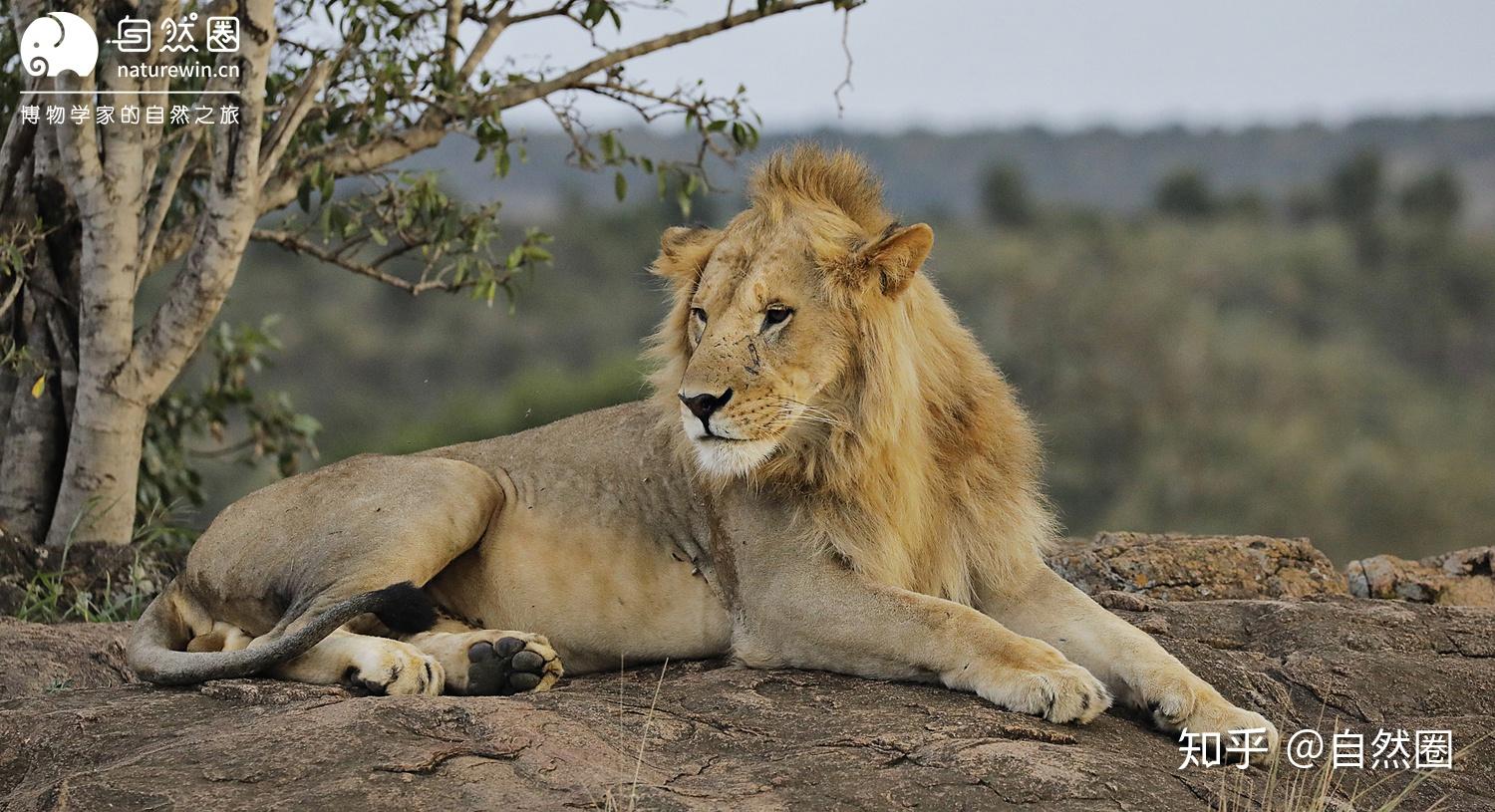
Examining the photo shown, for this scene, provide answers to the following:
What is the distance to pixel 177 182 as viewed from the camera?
672cm

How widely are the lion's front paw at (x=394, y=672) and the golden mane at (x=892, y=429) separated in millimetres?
1006

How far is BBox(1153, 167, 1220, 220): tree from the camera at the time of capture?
162 feet

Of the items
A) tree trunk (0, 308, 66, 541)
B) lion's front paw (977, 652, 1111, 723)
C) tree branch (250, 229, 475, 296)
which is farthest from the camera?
tree branch (250, 229, 475, 296)

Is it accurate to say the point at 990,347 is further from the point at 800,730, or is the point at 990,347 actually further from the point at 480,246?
the point at 800,730

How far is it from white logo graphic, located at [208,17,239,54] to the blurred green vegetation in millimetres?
19897

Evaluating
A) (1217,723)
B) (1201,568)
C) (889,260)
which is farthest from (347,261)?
(1217,723)

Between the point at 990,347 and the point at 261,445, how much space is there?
1074 inches

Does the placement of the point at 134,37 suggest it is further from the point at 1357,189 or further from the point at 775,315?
the point at 1357,189

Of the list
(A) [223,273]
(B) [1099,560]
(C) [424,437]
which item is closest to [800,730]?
(B) [1099,560]

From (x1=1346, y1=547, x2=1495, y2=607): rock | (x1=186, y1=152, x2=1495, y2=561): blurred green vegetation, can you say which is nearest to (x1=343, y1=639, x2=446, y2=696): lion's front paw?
(x1=1346, y1=547, x2=1495, y2=607): rock

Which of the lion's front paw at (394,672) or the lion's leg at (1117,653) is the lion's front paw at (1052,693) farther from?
the lion's front paw at (394,672)

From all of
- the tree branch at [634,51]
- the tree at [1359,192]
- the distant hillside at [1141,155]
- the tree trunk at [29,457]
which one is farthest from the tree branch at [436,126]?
the distant hillside at [1141,155]

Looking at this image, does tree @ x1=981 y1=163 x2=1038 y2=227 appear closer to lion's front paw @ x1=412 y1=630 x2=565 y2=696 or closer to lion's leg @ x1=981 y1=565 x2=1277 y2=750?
lion's leg @ x1=981 y1=565 x2=1277 y2=750

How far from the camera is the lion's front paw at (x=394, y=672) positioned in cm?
433
